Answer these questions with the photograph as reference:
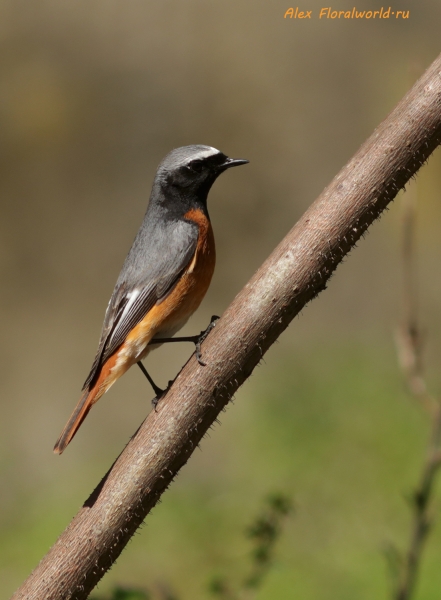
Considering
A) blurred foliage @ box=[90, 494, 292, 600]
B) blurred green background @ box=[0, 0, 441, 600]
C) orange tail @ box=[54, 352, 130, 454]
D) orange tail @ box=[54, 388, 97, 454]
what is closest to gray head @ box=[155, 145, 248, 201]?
orange tail @ box=[54, 352, 130, 454]

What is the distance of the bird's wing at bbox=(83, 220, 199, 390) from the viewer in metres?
3.84

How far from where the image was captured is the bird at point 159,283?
3814 millimetres

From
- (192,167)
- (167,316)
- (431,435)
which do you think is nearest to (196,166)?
(192,167)

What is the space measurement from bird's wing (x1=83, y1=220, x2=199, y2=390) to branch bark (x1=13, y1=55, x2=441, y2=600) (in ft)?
3.82

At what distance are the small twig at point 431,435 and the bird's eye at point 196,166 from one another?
1217mm

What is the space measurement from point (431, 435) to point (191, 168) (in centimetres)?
199

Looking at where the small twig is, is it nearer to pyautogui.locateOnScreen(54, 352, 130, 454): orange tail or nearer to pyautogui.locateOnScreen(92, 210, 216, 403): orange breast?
pyautogui.locateOnScreen(92, 210, 216, 403): orange breast

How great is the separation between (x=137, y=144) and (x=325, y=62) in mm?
2632

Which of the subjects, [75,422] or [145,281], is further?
[145,281]

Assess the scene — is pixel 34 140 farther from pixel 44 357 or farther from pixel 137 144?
pixel 44 357

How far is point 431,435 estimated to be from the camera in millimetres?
3508

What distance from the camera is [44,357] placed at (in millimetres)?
8680

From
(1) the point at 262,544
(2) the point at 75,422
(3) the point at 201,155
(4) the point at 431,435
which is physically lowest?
(4) the point at 431,435

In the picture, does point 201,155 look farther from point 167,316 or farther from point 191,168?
point 167,316
